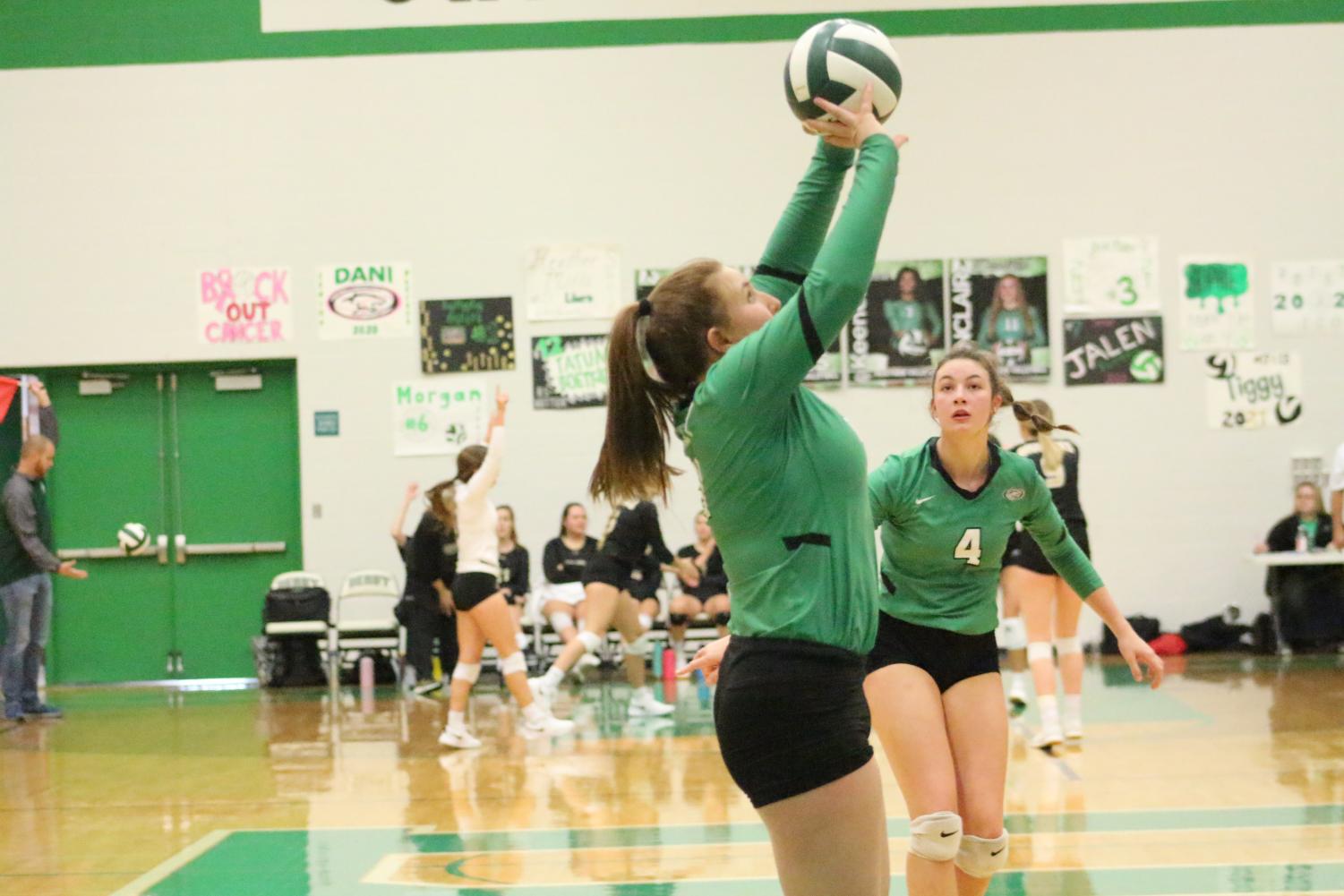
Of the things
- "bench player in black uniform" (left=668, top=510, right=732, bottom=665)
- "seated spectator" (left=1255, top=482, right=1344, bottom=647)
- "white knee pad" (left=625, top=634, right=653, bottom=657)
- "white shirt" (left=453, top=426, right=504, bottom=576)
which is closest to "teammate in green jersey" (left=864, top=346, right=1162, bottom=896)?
"white shirt" (left=453, top=426, right=504, bottom=576)

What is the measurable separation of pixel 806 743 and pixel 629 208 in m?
11.0

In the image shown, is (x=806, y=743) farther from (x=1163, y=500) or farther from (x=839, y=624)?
(x=1163, y=500)

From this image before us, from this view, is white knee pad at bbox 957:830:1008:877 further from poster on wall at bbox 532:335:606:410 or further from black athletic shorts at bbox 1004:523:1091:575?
poster on wall at bbox 532:335:606:410

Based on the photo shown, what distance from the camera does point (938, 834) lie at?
3.73 metres

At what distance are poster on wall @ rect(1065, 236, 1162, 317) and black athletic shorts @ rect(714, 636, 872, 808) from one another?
11.2 metres

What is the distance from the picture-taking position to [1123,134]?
13055 millimetres

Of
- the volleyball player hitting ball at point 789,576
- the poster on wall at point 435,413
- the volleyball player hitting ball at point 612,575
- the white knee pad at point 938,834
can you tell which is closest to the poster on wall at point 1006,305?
the poster on wall at point 435,413

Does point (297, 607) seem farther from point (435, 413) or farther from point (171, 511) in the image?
point (435, 413)

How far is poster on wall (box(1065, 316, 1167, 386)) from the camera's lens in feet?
42.3

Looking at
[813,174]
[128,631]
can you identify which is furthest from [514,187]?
[813,174]

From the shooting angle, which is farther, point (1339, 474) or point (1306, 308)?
point (1306, 308)

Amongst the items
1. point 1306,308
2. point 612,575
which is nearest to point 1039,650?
point 612,575

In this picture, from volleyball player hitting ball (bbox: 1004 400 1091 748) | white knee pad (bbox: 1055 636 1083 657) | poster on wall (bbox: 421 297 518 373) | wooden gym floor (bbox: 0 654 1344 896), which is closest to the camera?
wooden gym floor (bbox: 0 654 1344 896)

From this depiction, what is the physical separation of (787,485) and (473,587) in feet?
21.4
